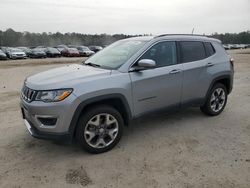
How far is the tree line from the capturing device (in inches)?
2908

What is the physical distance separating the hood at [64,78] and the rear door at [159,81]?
0.59m

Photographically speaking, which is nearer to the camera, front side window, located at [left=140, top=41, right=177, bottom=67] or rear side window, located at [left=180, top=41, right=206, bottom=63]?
front side window, located at [left=140, top=41, right=177, bottom=67]

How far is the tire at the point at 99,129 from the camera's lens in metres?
4.02

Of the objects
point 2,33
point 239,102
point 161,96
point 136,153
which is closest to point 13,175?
point 136,153

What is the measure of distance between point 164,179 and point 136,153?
808mm

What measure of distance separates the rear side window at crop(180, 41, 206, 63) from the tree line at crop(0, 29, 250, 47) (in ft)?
227

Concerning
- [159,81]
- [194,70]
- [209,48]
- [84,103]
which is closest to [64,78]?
[84,103]

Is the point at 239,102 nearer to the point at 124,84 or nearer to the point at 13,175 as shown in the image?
the point at 124,84

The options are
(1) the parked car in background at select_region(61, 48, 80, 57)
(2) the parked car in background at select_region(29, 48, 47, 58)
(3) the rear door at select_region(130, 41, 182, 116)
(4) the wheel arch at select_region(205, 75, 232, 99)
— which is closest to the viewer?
(3) the rear door at select_region(130, 41, 182, 116)

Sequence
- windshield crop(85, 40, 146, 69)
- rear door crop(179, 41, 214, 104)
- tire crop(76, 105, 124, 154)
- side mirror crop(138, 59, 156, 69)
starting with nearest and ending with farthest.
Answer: tire crop(76, 105, 124, 154) → side mirror crop(138, 59, 156, 69) → windshield crop(85, 40, 146, 69) → rear door crop(179, 41, 214, 104)

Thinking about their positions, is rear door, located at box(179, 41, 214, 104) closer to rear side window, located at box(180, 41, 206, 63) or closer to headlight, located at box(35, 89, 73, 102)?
rear side window, located at box(180, 41, 206, 63)

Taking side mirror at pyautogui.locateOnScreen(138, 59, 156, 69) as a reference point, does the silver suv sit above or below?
below

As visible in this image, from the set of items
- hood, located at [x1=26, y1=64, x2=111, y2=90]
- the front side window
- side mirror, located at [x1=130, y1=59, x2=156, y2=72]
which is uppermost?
the front side window

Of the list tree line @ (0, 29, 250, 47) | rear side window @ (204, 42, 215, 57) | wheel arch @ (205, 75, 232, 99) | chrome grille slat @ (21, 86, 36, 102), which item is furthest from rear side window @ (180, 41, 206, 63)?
tree line @ (0, 29, 250, 47)
